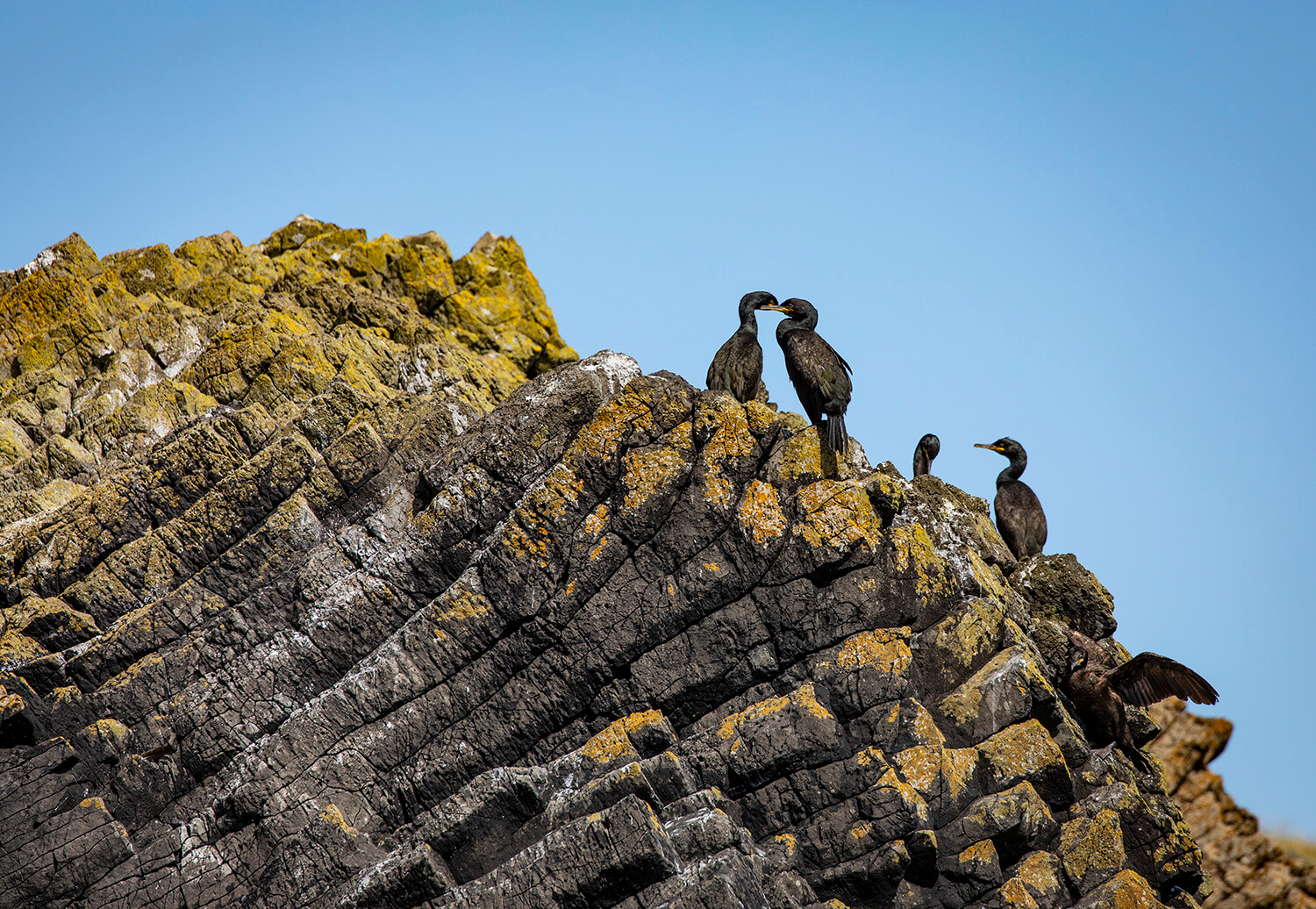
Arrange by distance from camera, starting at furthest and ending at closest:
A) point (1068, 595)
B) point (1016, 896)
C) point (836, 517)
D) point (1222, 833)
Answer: point (1222, 833), point (1068, 595), point (836, 517), point (1016, 896)

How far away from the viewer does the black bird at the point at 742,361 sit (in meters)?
18.1

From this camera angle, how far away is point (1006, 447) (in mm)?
22109

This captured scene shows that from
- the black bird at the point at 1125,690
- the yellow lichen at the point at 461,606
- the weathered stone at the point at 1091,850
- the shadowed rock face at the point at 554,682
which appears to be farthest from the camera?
the black bird at the point at 1125,690

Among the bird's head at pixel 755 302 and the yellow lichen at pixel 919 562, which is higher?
the bird's head at pixel 755 302

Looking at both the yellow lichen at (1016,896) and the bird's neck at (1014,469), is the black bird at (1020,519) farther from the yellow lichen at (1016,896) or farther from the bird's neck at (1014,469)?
the yellow lichen at (1016,896)

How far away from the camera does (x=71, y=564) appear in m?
18.8

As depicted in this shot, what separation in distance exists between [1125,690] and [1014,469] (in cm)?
646

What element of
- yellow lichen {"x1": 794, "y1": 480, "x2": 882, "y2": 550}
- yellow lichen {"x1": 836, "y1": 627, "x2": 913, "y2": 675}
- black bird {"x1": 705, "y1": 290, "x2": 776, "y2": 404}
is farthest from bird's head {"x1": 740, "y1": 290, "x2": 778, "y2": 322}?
yellow lichen {"x1": 836, "y1": 627, "x2": 913, "y2": 675}

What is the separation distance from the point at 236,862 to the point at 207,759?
176 centimetres

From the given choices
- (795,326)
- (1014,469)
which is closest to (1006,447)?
(1014,469)

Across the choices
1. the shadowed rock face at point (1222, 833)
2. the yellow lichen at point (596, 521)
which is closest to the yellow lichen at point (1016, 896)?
→ the shadowed rock face at point (1222, 833)

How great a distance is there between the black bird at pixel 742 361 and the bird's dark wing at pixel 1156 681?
23.1 feet

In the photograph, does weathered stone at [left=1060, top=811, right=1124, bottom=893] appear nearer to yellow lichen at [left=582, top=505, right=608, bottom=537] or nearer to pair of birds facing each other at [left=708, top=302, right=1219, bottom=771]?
pair of birds facing each other at [left=708, top=302, right=1219, bottom=771]

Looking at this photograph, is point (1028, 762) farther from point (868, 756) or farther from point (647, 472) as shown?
point (647, 472)
